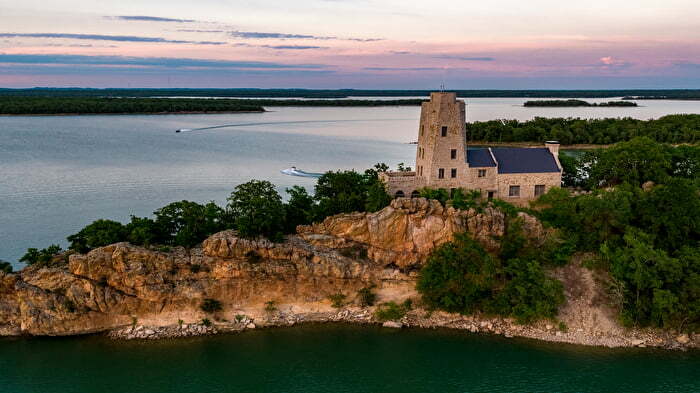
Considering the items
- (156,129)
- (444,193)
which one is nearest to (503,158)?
(444,193)

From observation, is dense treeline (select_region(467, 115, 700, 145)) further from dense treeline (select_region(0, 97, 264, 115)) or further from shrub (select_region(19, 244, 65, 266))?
dense treeline (select_region(0, 97, 264, 115))

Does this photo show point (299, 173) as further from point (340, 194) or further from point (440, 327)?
point (440, 327)

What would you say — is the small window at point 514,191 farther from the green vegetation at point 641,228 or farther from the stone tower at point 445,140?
the stone tower at point 445,140

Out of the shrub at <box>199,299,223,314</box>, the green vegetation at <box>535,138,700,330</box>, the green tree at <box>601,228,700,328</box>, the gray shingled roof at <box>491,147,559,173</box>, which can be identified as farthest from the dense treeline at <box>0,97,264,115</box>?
the green tree at <box>601,228,700,328</box>

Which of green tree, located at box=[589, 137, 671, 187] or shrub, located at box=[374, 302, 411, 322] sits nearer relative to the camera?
shrub, located at box=[374, 302, 411, 322]

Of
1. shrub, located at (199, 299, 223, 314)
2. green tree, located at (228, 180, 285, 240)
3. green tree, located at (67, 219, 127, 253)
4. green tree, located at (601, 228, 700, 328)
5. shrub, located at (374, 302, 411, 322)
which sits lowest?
shrub, located at (374, 302, 411, 322)

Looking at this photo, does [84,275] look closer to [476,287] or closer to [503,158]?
[476,287]

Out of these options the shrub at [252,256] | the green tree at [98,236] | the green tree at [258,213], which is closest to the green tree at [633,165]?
the green tree at [258,213]
